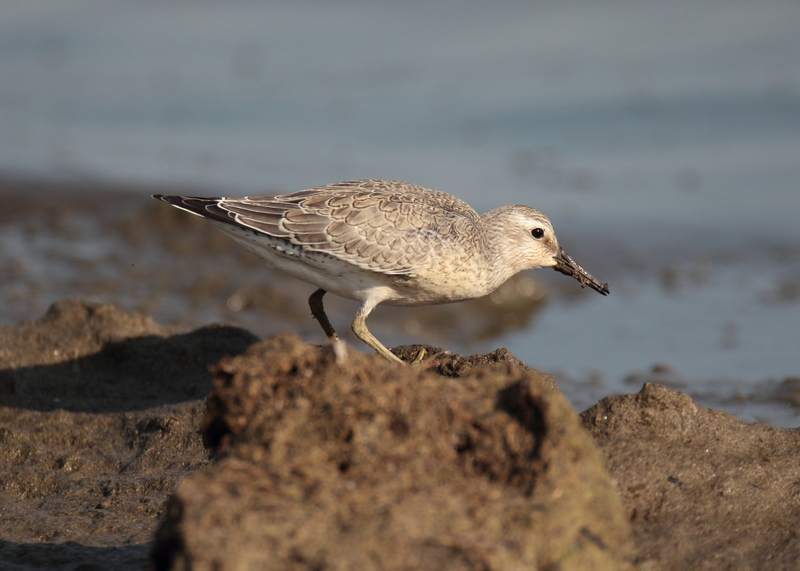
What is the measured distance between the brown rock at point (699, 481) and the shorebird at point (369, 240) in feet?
6.75

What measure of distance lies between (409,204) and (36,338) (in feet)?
9.69

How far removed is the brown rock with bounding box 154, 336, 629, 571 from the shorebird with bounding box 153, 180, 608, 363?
108 inches

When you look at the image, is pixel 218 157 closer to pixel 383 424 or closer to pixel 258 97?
pixel 258 97

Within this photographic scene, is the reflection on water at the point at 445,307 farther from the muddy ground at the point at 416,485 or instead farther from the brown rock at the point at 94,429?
the muddy ground at the point at 416,485

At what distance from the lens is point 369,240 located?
20.0 ft

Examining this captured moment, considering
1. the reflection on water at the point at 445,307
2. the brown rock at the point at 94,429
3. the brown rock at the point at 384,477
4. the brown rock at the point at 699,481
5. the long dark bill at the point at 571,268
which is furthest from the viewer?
the reflection on water at the point at 445,307

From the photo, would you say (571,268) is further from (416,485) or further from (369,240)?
(416,485)

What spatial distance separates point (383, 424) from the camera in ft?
9.86

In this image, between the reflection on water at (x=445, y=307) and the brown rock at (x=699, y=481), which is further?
the reflection on water at (x=445, y=307)

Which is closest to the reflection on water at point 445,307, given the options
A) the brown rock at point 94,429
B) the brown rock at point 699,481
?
the brown rock at point 94,429

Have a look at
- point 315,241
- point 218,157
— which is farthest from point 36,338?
point 218,157

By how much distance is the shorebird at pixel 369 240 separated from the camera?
6.10 m

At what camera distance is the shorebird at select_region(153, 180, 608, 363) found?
6102 mm

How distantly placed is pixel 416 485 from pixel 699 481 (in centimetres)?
171
